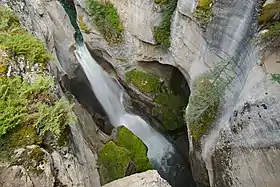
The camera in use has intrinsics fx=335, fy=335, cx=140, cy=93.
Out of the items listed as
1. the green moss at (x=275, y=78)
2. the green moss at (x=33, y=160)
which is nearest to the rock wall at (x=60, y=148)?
the green moss at (x=33, y=160)

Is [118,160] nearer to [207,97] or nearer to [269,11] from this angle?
[207,97]

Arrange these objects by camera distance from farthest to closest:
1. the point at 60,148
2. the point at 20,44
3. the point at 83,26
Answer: the point at 83,26
the point at 20,44
the point at 60,148

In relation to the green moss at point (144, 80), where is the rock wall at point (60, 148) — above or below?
above

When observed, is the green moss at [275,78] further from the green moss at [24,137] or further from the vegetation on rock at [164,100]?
the vegetation on rock at [164,100]

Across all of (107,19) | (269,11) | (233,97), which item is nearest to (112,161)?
(233,97)

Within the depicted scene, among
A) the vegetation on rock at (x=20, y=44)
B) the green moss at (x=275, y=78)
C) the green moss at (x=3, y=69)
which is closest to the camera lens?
the green moss at (x=3, y=69)

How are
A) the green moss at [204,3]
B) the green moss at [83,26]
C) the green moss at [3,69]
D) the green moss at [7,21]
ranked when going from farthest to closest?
the green moss at [83,26]
the green moss at [204,3]
the green moss at [7,21]
the green moss at [3,69]
